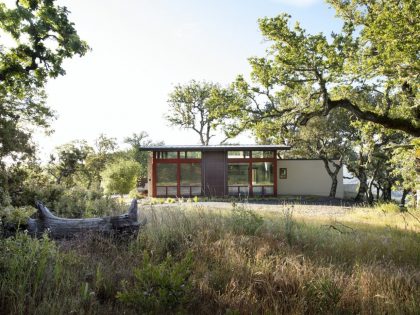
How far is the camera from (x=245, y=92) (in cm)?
1212

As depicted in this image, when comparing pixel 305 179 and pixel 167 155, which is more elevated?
pixel 167 155

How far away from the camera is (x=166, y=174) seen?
25203 millimetres

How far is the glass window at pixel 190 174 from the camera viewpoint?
25375mm

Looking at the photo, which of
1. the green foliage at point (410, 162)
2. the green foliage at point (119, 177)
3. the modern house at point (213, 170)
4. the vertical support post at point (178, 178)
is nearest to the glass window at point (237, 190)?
the modern house at point (213, 170)

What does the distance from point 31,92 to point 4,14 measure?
11.6 m

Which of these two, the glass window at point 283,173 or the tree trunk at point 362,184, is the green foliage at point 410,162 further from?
the glass window at point 283,173

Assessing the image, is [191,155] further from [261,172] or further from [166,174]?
[261,172]

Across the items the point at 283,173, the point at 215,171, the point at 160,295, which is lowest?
the point at 160,295

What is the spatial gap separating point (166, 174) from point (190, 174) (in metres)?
1.72

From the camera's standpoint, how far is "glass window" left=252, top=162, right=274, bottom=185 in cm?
2627

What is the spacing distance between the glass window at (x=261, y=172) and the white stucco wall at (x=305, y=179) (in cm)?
243

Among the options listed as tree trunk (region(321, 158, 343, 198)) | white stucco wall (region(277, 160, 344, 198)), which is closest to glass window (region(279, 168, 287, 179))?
white stucco wall (region(277, 160, 344, 198))

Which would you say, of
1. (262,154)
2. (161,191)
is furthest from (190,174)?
(262,154)

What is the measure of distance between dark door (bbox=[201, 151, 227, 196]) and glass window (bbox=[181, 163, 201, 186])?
432mm
